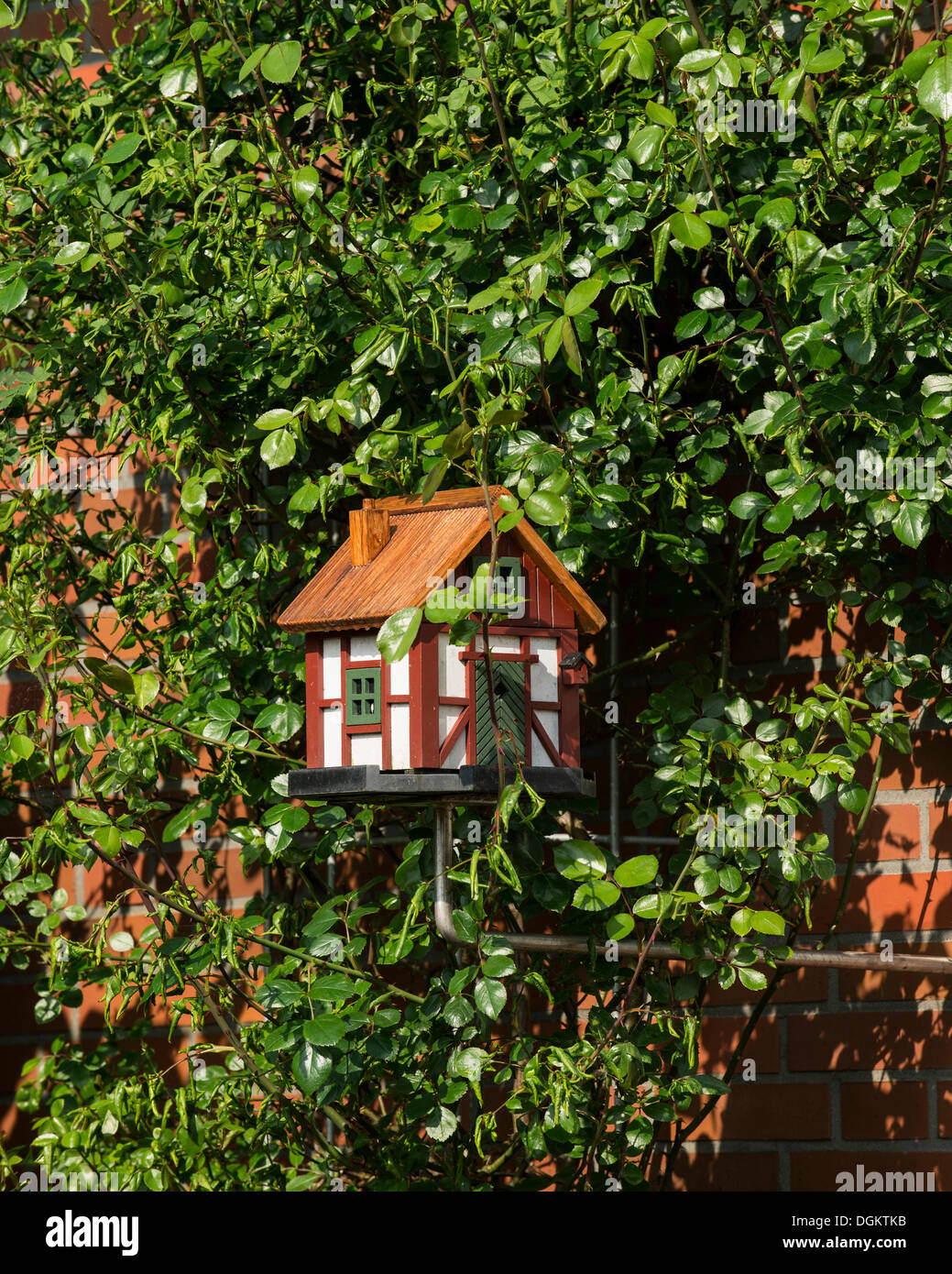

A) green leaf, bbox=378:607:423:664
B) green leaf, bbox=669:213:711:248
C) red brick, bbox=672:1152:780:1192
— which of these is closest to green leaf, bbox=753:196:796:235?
green leaf, bbox=669:213:711:248

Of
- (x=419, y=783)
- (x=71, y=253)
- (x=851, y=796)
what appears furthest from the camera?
(x=71, y=253)

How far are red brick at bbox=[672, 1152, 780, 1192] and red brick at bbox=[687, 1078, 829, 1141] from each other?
3 centimetres

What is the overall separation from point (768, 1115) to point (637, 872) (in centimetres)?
63

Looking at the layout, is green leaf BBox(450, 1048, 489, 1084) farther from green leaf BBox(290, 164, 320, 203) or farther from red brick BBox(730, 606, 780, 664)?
green leaf BBox(290, 164, 320, 203)

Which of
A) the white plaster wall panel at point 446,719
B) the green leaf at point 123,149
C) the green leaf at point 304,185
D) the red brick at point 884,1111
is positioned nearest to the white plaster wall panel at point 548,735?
the white plaster wall panel at point 446,719

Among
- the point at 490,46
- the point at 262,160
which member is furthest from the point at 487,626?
the point at 490,46

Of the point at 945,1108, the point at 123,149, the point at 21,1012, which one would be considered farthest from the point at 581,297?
the point at 21,1012

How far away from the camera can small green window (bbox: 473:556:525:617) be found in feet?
4.65

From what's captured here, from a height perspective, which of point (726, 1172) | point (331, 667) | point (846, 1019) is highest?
point (331, 667)

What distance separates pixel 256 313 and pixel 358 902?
35.3 inches

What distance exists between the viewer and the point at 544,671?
1.48 meters

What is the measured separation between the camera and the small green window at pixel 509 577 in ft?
4.65

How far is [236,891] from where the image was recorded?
92.0 inches

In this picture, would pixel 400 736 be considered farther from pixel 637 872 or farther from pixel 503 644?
pixel 637 872
